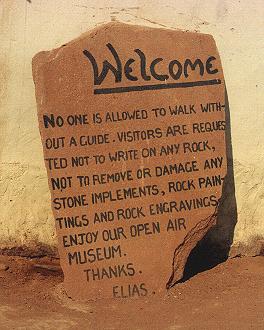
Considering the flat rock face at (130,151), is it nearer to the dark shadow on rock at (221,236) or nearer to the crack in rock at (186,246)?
the crack in rock at (186,246)

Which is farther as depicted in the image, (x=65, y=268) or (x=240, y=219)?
(x=240, y=219)

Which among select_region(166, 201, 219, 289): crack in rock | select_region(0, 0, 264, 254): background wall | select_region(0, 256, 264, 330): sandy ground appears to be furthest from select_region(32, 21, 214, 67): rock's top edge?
select_region(0, 256, 264, 330): sandy ground

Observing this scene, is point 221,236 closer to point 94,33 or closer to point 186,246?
point 186,246

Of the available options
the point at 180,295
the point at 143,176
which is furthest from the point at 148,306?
the point at 143,176

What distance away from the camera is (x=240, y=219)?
468cm

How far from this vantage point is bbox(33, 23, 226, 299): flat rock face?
409 centimetres

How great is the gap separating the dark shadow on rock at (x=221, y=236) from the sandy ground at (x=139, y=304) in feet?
0.33

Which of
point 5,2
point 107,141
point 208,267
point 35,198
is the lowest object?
point 208,267

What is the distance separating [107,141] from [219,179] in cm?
80

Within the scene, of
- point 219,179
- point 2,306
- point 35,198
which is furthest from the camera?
point 35,198

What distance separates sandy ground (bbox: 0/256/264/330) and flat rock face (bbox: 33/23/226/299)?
0.14 m

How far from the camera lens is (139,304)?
405 cm

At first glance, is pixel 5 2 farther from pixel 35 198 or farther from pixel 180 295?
pixel 180 295

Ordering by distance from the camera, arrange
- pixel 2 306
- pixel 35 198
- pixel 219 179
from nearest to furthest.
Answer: pixel 2 306
pixel 219 179
pixel 35 198
